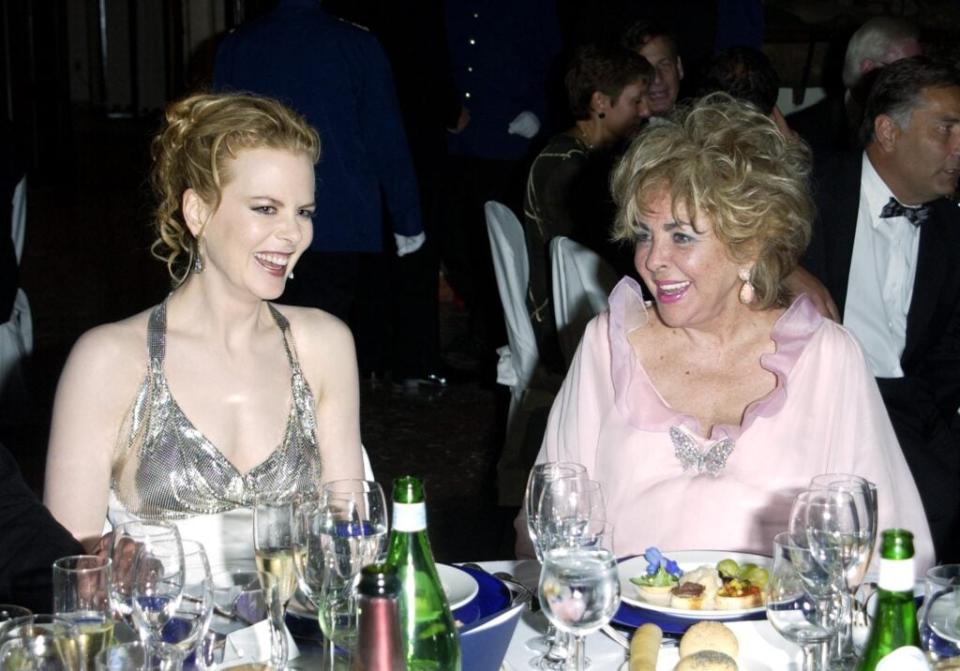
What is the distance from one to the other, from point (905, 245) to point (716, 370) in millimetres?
1374

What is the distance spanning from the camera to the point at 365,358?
6527 mm

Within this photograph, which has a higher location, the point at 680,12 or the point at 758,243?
the point at 680,12

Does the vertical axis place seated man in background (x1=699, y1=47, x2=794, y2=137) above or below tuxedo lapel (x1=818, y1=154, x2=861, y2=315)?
above

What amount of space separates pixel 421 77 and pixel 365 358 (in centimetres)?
132

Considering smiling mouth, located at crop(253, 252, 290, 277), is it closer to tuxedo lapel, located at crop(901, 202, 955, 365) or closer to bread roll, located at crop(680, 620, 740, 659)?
bread roll, located at crop(680, 620, 740, 659)

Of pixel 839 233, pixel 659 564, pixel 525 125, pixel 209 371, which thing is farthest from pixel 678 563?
pixel 525 125

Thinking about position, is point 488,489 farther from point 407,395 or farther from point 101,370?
point 101,370

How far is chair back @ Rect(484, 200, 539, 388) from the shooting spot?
434 cm

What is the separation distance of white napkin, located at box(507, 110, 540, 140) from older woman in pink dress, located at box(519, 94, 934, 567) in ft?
11.4

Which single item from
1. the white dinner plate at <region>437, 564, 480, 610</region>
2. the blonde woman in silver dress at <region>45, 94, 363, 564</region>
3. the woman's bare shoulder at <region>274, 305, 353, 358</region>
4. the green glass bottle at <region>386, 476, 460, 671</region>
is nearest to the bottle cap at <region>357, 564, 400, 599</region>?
the green glass bottle at <region>386, 476, 460, 671</region>

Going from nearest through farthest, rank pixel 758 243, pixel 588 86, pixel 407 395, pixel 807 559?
1. pixel 807 559
2. pixel 758 243
3. pixel 588 86
4. pixel 407 395

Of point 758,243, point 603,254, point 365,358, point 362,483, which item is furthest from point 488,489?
point 362,483

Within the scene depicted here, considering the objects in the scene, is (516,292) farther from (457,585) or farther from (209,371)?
(457,585)

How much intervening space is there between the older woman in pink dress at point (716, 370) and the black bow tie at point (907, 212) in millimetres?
1145
